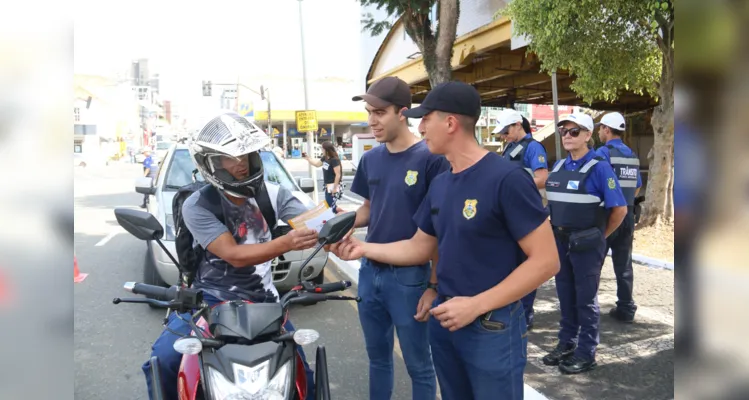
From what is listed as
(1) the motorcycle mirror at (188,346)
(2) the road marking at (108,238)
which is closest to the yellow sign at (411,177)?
(1) the motorcycle mirror at (188,346)

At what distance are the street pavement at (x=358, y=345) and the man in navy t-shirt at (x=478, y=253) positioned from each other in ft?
5.76

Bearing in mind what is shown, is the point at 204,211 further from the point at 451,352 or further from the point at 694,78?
the point at 694,78

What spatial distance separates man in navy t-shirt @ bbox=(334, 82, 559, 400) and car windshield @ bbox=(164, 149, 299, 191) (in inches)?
184

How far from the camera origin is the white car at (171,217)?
211 inches

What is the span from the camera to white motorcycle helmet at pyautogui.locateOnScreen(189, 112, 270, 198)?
2.22 m

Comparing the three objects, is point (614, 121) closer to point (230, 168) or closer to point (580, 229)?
point (580, 229)

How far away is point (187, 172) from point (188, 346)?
5.49m

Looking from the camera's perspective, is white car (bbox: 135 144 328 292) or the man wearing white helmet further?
white car (bbox: 135 144 328 292)

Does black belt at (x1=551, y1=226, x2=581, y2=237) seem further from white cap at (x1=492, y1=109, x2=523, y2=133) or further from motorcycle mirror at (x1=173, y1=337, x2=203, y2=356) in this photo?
motorcycle mirror at (x1=173, y1=337, x2=203, y2=356)

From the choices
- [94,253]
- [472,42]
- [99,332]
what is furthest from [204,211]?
[472,42]

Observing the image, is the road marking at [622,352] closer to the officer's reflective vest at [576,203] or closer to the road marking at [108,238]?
the officer's reflective vest at [576,203]

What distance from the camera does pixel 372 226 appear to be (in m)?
3.08

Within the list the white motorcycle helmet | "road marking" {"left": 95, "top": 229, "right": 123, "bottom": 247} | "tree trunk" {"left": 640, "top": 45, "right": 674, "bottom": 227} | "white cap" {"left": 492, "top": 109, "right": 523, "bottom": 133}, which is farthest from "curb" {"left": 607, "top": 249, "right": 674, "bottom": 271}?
"road marking" {"left": 95, "top": 229, "right": 123, "bottom": 247}

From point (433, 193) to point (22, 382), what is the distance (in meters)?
1.71
